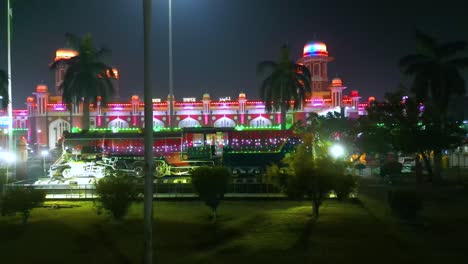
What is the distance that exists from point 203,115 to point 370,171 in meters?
36.7

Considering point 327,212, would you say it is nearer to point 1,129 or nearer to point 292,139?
point 292,139

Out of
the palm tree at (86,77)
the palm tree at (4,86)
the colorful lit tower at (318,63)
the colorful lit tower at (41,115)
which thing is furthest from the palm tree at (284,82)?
the colorful lit tower at (41,115)

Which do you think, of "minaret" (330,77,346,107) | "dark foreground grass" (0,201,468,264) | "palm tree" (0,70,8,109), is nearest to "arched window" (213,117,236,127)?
"minaret" (330,77,346,107)

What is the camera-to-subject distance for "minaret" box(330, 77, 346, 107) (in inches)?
2537

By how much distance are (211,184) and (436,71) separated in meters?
15.7

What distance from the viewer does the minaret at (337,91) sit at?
2537 inches

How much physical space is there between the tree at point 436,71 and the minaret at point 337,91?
39.0m

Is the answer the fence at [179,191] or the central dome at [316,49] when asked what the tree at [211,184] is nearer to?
the fence at [179,191]

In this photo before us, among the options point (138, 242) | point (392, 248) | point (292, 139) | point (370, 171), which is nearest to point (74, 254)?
point (138, 242)

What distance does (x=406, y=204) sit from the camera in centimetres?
1389

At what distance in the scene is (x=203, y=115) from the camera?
218 ft

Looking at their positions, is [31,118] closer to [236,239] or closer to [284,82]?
[284,82]

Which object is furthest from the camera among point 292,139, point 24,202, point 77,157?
point 292,139

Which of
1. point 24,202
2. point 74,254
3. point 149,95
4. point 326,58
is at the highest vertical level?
point 326,58
